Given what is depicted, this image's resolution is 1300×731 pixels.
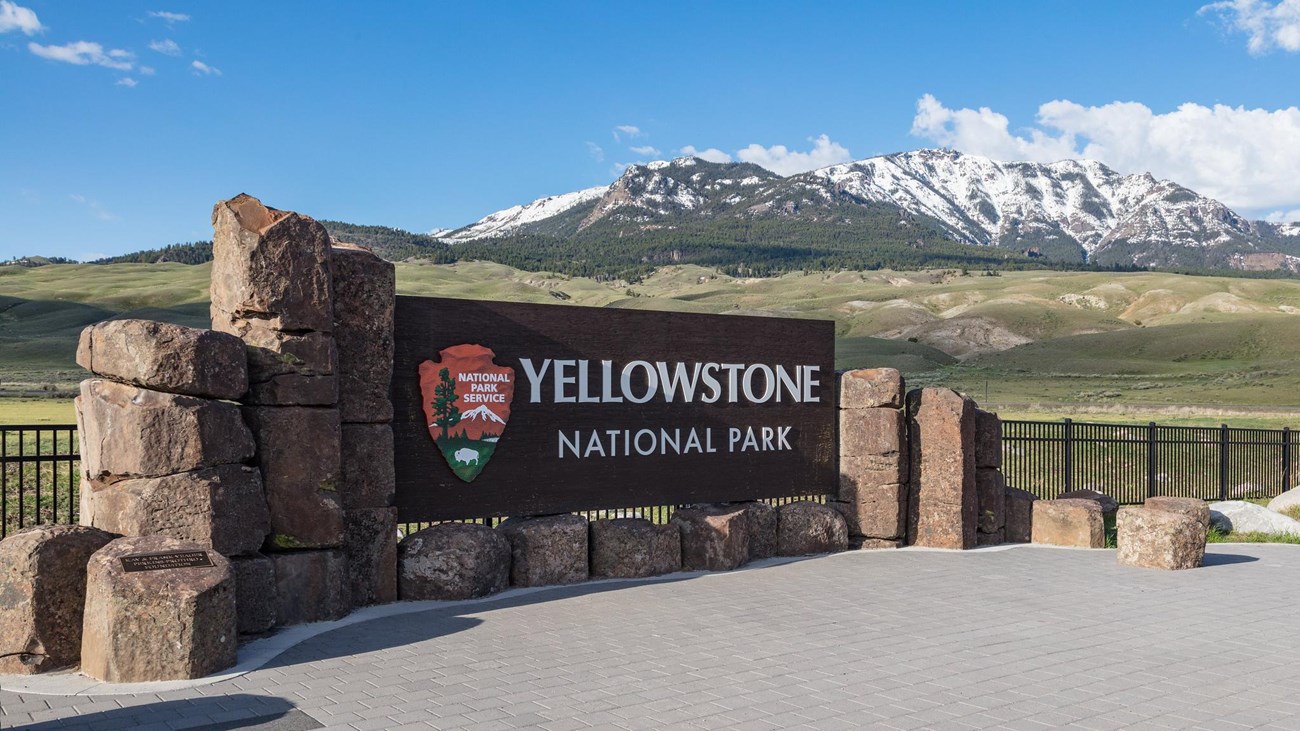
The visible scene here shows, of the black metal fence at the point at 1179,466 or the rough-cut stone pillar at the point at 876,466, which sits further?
the black metal fence at the point at 1179,466

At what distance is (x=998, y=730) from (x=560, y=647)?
135 inches

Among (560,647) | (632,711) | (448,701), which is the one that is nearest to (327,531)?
(560,647)

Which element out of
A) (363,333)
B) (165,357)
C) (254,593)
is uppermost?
(363,333)

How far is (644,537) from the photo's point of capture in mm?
11664

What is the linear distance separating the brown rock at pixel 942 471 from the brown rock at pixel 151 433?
8699mm

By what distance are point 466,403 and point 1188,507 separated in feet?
28.6

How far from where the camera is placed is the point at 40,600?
24.6 ft

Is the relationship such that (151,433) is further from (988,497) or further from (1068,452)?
(1068,452)

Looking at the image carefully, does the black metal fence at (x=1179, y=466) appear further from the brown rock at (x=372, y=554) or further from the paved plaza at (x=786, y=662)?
the brown rock at (x=372, y=554)

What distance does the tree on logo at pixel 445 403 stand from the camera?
1084cm

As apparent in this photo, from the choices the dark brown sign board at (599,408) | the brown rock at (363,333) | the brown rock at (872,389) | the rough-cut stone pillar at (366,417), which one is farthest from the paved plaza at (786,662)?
the brown rock at (872,389)

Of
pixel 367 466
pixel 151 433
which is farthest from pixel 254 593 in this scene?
pixel 367 466

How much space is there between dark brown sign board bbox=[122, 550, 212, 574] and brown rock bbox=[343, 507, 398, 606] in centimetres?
209

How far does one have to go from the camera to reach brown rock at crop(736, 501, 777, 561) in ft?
42.5
